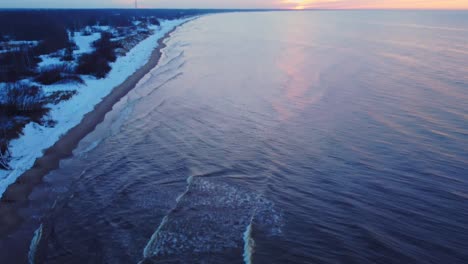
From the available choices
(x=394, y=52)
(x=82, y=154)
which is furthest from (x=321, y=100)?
(x=394, y=52)

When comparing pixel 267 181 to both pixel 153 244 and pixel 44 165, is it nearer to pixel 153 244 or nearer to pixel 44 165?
pixel 153 244

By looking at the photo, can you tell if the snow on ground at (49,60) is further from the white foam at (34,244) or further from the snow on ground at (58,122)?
the white foam at (34,244)

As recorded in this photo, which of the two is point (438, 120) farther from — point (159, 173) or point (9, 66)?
point (9, 66)

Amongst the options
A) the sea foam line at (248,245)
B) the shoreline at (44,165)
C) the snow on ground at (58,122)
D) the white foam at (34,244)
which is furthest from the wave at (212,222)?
the snow on ground at (58,122)

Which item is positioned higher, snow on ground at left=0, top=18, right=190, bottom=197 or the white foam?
the white foam

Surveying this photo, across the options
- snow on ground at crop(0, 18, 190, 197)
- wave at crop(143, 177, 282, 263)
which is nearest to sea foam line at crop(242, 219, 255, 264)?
wave at crop(143, 177, 282, 263)

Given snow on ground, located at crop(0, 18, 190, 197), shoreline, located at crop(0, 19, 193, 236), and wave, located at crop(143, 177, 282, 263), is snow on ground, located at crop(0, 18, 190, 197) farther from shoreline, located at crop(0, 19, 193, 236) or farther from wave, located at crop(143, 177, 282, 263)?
wave, located at crop(143, 177, 282, 263)
